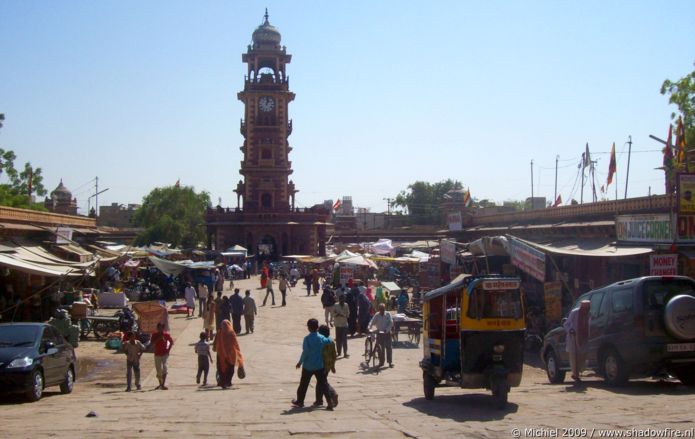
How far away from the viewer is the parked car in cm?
1198

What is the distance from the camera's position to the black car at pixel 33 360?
12570 millimetres

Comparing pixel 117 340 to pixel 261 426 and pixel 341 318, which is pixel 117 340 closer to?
pixel 341 318

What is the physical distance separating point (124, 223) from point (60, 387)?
453ft

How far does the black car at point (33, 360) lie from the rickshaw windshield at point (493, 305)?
7.17 meters

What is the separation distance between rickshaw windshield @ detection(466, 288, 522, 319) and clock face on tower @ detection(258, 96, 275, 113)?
64978 millimetres

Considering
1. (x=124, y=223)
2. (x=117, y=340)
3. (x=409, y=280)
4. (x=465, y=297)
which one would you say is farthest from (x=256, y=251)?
(x=124, y=223)

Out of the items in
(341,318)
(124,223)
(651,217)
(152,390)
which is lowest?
(152,390)

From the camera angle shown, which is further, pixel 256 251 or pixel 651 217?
pixel 256 251

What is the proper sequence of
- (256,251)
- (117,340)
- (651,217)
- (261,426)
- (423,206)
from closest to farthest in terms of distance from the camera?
(261,426) → (651,217) → (117,340) → (256,251) → (423,206)

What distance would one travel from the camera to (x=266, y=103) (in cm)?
7450

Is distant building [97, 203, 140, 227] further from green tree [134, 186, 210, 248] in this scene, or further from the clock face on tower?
the clock face on tower

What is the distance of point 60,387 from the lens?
14.3 meters

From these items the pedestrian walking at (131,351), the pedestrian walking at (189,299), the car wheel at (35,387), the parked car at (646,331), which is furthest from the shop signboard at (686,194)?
the pedestrian walking at (189,299)

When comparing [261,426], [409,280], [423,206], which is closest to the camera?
[261,426]
